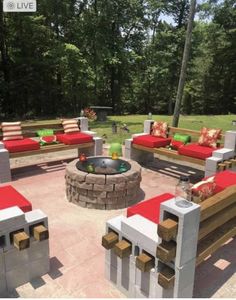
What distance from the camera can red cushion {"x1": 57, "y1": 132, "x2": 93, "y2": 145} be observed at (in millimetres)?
6918

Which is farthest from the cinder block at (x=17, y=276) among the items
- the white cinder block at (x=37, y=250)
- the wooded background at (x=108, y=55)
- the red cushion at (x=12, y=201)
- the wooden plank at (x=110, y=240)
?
the wooded background at (x=108, y=55)

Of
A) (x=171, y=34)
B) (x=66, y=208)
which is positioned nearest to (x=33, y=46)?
(x=171, y=34)

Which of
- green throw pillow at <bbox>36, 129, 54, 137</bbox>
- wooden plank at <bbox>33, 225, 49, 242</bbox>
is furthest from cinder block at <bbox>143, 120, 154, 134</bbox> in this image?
wooden plank at <bbox>33, 225, 49, 242</bbox>

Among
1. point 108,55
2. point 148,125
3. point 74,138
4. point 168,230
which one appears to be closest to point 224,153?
point 148,125

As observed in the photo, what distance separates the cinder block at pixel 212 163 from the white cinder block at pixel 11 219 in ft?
12.9

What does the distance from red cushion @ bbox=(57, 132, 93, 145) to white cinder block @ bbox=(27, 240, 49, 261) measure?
13.1ft

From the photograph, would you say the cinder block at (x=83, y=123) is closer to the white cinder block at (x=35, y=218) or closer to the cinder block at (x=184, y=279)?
the white cinder block at (x=35, y=218)

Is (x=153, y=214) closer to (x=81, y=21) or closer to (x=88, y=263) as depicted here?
(x=88, y=263)

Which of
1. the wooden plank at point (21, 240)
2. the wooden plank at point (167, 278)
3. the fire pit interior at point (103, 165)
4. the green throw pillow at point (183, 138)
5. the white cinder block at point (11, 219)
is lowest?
the wooden plank at point (167, 278)

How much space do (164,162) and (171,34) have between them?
15.4 m

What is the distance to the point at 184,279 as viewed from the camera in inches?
98.9

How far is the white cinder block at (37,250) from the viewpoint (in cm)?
301

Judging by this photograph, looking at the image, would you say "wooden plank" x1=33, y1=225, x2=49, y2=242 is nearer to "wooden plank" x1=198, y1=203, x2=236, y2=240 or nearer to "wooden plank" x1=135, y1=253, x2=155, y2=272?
"wooden plank" x1=135, y1=253, x2=155, y2=272

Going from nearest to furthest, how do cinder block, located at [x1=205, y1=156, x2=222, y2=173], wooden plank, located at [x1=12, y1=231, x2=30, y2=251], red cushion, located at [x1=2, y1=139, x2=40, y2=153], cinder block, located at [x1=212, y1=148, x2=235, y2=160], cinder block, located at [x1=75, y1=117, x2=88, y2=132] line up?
wooden plank, located at [x1=12, y1=231, x2=30, y2=251] → cinder block, located at [x1=205, y1=156, x2=222, y2=173] → cinder block, located at [x1=212, y1=148, x2=235, y2=160] → red cushion, located at [x1=2, y1=139, x2=40, y2=153] → cinder block, located at [x1=75, y1=117, x2=88, y2=132]
